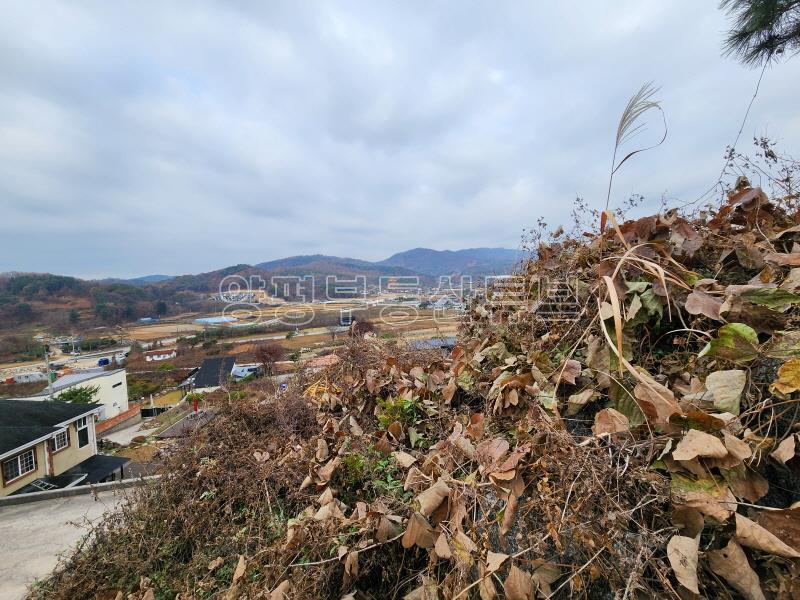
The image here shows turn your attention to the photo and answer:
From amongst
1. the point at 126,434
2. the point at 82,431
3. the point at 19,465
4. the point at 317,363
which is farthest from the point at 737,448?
the point at 126,434

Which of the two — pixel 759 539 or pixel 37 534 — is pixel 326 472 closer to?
pixel 759 539

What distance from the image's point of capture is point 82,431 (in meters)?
12.6

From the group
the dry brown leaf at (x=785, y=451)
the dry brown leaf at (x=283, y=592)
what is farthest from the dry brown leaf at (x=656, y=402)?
the dry brown leaf at (x=283, y=592)

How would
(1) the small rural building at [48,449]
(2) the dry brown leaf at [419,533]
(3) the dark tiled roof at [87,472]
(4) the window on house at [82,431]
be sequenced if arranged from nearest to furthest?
(2) the dry brown leaf at [419,533] → (1) the small rural building at [48,449] → (3) the dark tiled roof at [87,472] → (4) the window on house at [82,431]

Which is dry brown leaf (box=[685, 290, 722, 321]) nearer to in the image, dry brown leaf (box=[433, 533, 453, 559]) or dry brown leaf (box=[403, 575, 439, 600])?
dry brown leaf (box=[433, 533, 453, 559])

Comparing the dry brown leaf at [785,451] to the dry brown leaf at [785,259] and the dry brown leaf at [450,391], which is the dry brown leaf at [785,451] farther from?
the dry brown leaf at [450,391]

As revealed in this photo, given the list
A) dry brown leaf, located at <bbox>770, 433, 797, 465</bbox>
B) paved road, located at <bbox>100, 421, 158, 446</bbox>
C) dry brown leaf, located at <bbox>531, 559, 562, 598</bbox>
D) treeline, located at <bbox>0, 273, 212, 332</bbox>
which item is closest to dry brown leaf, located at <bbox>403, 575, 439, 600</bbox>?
dry brown leaf, located at <bbox>531, 559, 562, 598</bbox>

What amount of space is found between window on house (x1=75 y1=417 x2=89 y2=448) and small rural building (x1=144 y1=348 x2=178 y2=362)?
3201 centimetres

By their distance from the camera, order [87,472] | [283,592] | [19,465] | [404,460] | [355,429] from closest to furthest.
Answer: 1. [283,592]
2. [404,460]
3. [355,429]
4. [19,465]
5. [87,472]

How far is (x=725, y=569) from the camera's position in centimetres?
86

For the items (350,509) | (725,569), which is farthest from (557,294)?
(350,509)

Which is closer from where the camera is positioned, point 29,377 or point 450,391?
point 450,391

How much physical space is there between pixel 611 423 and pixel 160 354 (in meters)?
50.3

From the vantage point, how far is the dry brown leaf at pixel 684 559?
0.83 m
